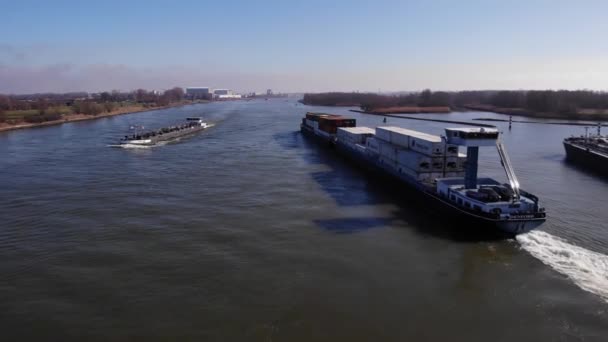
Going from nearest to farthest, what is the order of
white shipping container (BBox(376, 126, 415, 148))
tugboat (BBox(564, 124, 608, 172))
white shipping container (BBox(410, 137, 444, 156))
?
white shipping container (BBox(410, 137, 444, 156)) → white shipping container (BBox(376, 126, 415, 148)) → tugboat (BBox(564, 124, 608, 172))

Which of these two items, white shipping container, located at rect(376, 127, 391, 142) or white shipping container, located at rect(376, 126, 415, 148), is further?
white shipping container, located at rect(376, 127, 391, 142)

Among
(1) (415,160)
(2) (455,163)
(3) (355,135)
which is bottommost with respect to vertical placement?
(2) (455,163)

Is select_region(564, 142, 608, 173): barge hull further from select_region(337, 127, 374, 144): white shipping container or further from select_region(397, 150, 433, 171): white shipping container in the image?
select_region(337, 127, 374, 144): white shipping container

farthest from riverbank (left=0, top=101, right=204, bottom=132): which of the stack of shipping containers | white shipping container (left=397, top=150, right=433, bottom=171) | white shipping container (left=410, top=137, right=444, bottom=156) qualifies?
white shipping container (left=410, top=137, right=444, bottom=156)

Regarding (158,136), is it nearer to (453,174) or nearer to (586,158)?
(453,174)

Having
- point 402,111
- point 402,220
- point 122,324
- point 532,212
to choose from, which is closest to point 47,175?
point 122,324

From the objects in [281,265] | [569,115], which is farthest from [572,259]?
[569,115]
